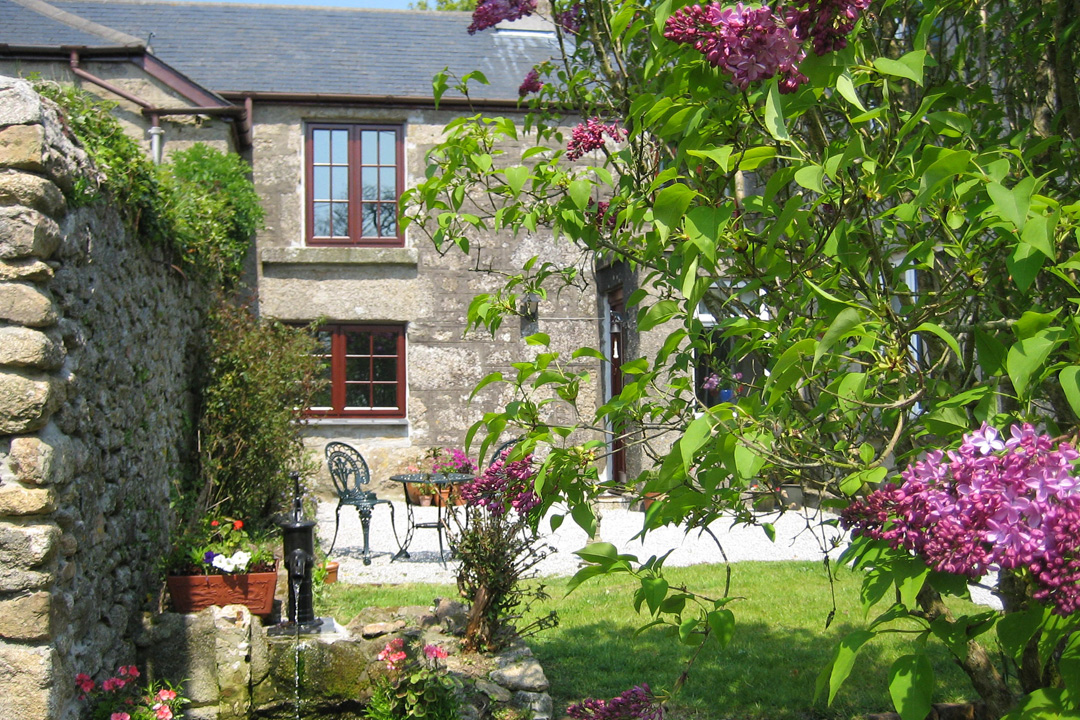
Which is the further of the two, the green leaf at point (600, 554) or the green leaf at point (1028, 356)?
the green leaf at point (600, 554)

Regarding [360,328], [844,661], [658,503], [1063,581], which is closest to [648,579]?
[658,503]

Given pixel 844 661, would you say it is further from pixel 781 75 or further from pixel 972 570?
pixel 781 75

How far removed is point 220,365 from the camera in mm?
6945

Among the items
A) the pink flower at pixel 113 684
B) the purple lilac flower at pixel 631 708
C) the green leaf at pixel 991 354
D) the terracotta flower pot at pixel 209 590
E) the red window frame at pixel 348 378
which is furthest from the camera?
the red window frame at pixel 348 378

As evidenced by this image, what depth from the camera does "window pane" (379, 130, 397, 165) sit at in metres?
11.8

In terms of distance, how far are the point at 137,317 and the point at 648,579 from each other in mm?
3721

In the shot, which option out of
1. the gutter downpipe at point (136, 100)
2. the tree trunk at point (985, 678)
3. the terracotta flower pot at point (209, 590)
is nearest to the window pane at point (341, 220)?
the gutter downpipe at point (136, 100)

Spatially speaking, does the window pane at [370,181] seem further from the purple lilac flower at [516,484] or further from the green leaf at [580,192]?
the green leaf at [580,192]

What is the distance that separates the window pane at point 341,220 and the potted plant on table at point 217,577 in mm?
7047

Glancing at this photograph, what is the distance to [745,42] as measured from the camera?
162 cm

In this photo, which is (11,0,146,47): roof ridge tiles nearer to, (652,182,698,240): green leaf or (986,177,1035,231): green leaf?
(652,182,698,240): green leaf

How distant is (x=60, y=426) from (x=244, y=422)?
142 inches

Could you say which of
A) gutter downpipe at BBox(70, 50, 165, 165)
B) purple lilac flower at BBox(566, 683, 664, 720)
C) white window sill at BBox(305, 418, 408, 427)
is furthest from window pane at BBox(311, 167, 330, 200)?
purple lilac flower at BBox(566, 683, 664, 720)

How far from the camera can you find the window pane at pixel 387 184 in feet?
38.8
